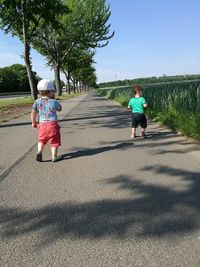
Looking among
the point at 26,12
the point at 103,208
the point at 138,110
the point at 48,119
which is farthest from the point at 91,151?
the point at 26,12

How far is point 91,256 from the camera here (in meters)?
2.98

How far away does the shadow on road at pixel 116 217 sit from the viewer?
3.40m

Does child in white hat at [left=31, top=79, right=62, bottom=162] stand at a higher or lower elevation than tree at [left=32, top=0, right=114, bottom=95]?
lower

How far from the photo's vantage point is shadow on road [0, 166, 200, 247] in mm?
3398

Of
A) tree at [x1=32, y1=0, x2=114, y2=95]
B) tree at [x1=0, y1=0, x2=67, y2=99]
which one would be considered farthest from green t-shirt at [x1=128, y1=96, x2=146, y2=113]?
tree at [x1=32, y1=0, x2=114, y2=95]

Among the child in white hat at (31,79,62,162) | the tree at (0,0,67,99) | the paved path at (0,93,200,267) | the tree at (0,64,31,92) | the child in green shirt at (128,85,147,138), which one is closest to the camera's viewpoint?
the paved path at (0,93,200,267)

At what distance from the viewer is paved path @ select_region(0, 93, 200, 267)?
301 cm

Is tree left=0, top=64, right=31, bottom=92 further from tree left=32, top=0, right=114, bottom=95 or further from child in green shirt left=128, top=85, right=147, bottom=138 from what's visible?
child in green shirt left=128, top=85, right=147, bottom=138

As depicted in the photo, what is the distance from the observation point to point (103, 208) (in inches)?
160

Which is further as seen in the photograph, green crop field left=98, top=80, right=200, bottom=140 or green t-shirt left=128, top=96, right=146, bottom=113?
green t-shirt left=128, top=96, right=146, bottom=113

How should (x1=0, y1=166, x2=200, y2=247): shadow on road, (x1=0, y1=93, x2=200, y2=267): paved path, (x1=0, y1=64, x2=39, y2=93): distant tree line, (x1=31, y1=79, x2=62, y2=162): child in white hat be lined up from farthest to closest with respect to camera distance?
(x1=0, y1=64, x2=39, y2=93): distant tree line, (x1=31, y1=79, x2=62, y2=162): child in white hat, (x1=0, y1=166, x2=200, y2=247): shadow on road, (x1=0, y1=93, x2=200, y2=267): paved path

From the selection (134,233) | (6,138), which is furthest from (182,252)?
(6,138)

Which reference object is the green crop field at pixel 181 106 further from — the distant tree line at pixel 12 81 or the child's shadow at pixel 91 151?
the distant tree line at pixel 12 81

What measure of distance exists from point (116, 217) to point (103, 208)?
0.33 m
